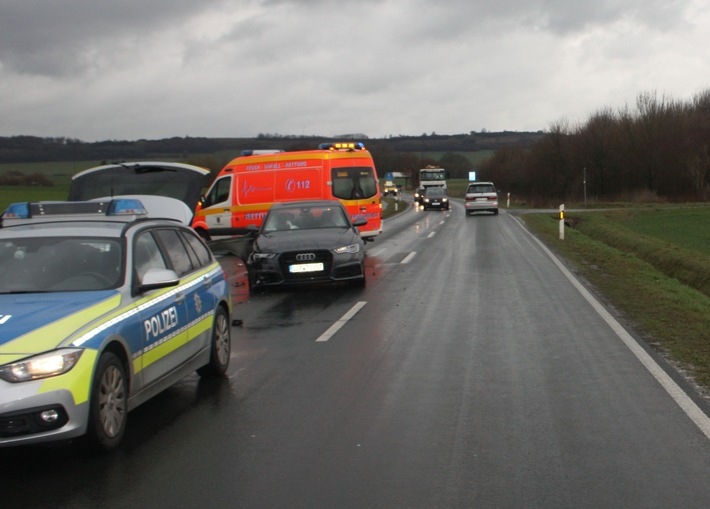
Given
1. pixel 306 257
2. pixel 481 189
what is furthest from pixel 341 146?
pixel 481 189

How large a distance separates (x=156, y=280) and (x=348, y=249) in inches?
352

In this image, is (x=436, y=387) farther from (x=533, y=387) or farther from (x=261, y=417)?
(x=261, y=417)

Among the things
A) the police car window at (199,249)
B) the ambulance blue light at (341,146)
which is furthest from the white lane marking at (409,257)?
the police car window at (199,249)

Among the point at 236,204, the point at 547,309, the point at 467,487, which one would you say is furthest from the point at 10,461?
the point at 236,204

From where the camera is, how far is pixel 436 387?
7.53 meters

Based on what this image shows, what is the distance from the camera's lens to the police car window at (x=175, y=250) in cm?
741

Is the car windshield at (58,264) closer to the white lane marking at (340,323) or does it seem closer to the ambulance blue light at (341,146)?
the white lane marking at (340,323)

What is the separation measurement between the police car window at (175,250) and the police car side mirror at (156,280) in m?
0.85

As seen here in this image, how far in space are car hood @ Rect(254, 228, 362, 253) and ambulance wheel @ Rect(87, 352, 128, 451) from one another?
9155 millimetres

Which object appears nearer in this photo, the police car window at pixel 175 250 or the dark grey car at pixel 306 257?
the police car window at pixel 175 250

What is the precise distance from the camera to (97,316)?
5707 millimetres

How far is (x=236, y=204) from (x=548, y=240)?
32.3 ft

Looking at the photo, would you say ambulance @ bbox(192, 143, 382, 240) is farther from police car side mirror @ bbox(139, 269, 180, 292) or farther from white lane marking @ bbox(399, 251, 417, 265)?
police car side mirror @ bbox(139, 269, 180, 292)

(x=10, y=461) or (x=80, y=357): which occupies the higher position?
(x=80, y=357)
